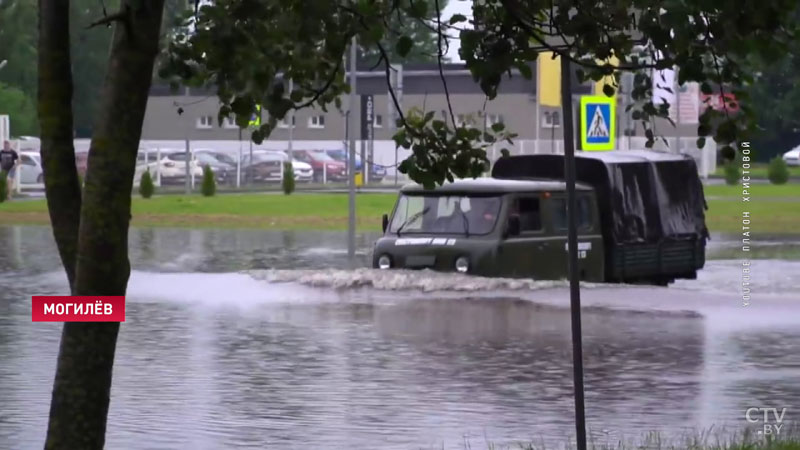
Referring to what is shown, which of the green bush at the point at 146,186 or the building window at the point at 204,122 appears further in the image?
the building window at the point at 204,122

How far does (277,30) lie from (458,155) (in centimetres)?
158

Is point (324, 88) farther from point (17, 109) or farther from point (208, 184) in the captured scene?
point (17, 109)

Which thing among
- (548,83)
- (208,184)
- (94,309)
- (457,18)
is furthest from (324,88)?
(548,83)

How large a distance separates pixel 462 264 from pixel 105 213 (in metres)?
15.1

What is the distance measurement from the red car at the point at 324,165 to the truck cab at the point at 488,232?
54.2 m

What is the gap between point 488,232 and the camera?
22.6m

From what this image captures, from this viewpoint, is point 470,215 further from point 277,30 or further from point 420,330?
point 277,30

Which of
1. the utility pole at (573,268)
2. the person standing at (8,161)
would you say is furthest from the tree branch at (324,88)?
the person standing at (8,161)

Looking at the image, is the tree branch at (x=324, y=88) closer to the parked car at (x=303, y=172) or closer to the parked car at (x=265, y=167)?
the parked car at (x=265, y=167)

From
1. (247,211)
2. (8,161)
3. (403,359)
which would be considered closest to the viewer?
(403,359)

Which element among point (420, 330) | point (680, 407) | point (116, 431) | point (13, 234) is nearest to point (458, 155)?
point (116, 431)

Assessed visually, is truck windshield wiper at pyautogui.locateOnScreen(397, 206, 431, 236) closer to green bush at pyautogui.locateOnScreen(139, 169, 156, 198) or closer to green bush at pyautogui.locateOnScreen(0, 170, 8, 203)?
green bush at pyautogui.locateOnScreen(0, 170, 8, 203)

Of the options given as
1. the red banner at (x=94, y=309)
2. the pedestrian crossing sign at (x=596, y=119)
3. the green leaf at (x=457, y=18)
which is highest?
the green leaf at (x=457, y=18)

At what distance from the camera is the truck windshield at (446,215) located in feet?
74.3
